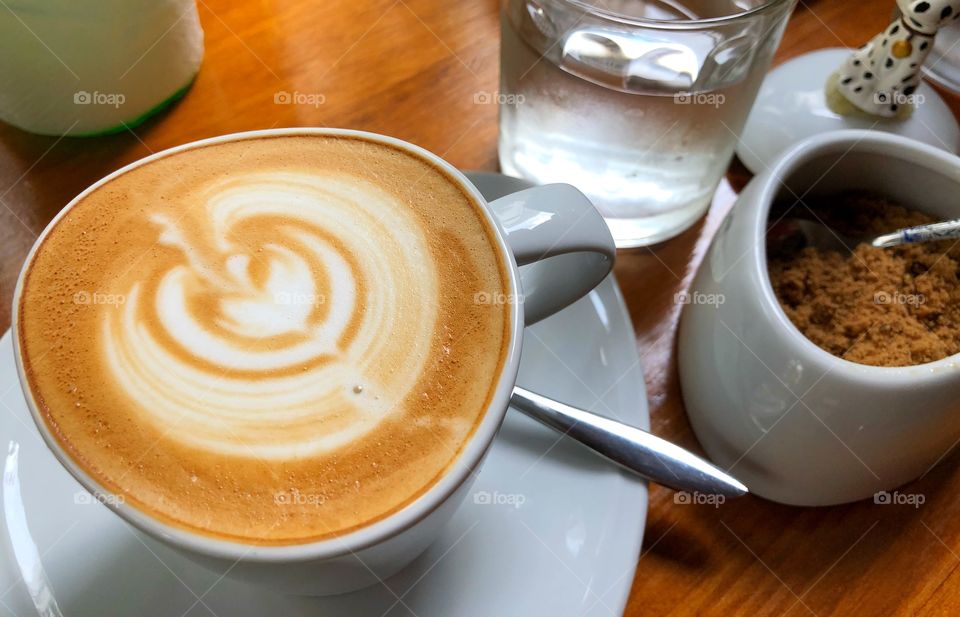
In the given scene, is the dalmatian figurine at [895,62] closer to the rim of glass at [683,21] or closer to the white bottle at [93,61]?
the rim of glass at [683,21]

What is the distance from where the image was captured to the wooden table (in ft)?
1.91

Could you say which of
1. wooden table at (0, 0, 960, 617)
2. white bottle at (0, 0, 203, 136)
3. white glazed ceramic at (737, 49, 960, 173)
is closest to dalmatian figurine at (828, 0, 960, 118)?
white glazed ceramic at (737, 49, 960, 173)

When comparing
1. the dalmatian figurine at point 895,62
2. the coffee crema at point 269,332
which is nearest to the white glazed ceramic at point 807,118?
the dalmatian figurine at point 895,62

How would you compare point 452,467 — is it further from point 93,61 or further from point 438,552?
point 93,61

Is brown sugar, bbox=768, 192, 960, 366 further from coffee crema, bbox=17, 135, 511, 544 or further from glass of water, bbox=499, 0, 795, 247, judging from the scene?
coffee crema, bbox=17, 135, 511, 544

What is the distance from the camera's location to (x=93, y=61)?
73 cm

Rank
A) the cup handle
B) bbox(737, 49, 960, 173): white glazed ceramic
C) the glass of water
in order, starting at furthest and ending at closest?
bbox(737, 49, 960, 173): white glazed ceramic
the glass of water
the cup handle

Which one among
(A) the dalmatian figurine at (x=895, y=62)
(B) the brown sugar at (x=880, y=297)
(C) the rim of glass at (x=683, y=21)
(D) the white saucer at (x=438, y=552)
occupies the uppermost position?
(C) the rim of glass at (x=683, y=21)

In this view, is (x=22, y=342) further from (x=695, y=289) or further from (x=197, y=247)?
(x=695, y=289)

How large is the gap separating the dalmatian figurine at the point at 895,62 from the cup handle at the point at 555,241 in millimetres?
360

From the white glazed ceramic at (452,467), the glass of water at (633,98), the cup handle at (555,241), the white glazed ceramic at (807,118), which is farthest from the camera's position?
the white glazed ceramic at (807,118)

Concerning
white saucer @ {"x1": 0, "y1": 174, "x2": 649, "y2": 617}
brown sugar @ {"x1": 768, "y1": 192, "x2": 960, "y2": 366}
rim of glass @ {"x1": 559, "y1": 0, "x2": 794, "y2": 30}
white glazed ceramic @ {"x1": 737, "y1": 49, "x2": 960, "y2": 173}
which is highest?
rim of glass @ {"x1": 559, "y1": 0, "x2": 794, "y2": 30}

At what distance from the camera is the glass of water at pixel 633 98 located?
0.62m

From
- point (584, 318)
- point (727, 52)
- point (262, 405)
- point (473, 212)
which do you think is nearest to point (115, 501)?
point (262, 405)
